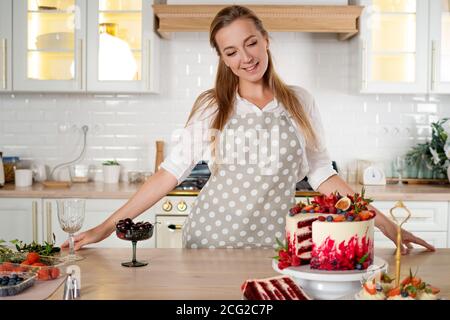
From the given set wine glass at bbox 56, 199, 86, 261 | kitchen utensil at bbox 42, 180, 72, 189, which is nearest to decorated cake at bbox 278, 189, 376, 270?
wine glass at bbox 56, 199, 86, 261

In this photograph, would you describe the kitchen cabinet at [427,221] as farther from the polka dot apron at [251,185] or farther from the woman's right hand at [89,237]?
the woman's right hand at [89,237]

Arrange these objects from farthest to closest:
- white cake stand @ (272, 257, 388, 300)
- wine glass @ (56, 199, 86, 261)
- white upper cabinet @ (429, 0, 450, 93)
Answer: white upper cabinet @ (429, 0, 450, 93) < wine glass @ (56, 199, 86, 261) < white cake stand @ (272, 257, 388, 300)

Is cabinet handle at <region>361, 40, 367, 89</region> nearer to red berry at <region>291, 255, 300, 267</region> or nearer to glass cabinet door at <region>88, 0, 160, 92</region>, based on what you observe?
glass cabinet door at <region>88, 0, 160, 92</region>

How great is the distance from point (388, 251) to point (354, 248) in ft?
1.70

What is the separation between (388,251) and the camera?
91.0 inches

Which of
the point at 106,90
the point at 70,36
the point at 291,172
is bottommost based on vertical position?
the point at 291,172

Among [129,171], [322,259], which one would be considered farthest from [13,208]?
[322,259]

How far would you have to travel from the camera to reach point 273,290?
5.26 ft

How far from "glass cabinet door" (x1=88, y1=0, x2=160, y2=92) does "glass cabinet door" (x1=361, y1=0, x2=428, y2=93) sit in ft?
4.64

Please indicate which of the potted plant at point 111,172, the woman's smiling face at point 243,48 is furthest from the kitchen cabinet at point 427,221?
the woman's smiling face at point 243,48

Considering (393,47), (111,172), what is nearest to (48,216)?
(111,172)

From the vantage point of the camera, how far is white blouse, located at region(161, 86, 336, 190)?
2.55 meters
